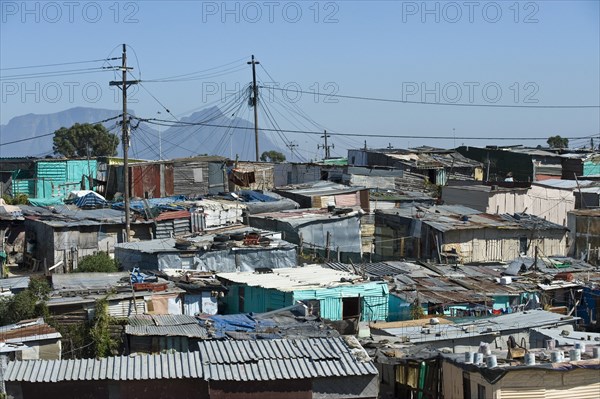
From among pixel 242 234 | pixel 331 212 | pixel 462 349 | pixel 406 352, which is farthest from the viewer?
pixel 331 212

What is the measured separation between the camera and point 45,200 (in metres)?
41.4

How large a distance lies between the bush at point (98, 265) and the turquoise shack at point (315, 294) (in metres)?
4.39

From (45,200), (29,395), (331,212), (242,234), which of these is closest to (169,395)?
(29,395)

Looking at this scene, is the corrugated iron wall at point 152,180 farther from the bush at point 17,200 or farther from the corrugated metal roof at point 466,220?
the corrugated metal roof at point 466,220

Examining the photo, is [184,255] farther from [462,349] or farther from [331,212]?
[462,349]

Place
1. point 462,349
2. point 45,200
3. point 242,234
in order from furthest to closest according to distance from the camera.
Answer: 1. point 45,200
2. point 242,234
3. point 462,349

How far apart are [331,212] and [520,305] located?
10.6 metres

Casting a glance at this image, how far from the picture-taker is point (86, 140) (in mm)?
81000

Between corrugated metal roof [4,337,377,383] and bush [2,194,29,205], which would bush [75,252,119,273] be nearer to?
corrugated metal roof [4,337,377,383]

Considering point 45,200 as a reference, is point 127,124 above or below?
above

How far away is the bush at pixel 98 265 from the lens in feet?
89.6

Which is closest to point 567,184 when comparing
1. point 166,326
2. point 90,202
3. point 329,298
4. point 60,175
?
point 90,202

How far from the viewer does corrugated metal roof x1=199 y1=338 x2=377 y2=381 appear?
15.4m

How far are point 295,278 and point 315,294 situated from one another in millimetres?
1929
